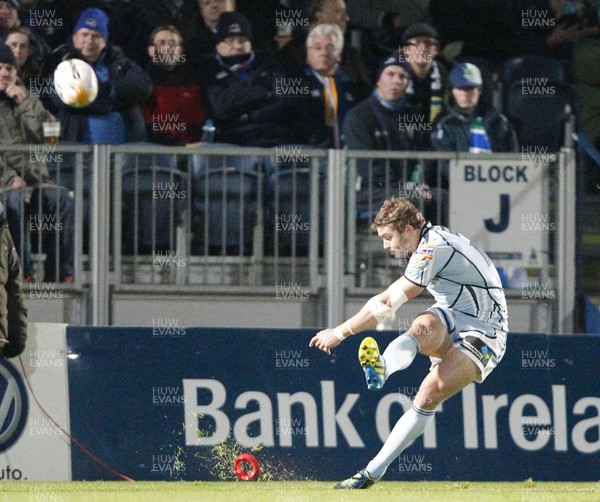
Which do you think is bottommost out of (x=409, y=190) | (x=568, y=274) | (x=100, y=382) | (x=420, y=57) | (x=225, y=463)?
(x=225, y=463)

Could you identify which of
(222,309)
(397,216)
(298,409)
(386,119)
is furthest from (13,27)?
(397,216)

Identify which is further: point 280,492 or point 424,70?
point 424,70

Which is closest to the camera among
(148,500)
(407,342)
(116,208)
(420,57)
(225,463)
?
(148,500)

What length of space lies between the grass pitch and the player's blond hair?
68.7 inches

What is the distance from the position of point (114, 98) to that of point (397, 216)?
4.28 m

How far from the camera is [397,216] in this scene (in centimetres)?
866

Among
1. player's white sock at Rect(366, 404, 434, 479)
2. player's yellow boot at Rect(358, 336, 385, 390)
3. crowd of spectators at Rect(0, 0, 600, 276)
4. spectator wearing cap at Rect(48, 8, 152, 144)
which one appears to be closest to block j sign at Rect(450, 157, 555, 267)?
crowd of spectators at Rect(0, 0, 600, 276)

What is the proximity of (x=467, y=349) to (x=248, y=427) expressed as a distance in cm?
236

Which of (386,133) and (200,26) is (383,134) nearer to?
(386,133)

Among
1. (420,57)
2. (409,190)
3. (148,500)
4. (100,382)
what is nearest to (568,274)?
(409,190)

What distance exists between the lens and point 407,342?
8.41 meters

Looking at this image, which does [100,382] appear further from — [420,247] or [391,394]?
[420,247]

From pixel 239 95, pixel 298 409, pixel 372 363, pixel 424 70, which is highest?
Answer: pixel 424 70

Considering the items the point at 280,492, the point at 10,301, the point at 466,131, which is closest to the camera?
the point at 280,492
